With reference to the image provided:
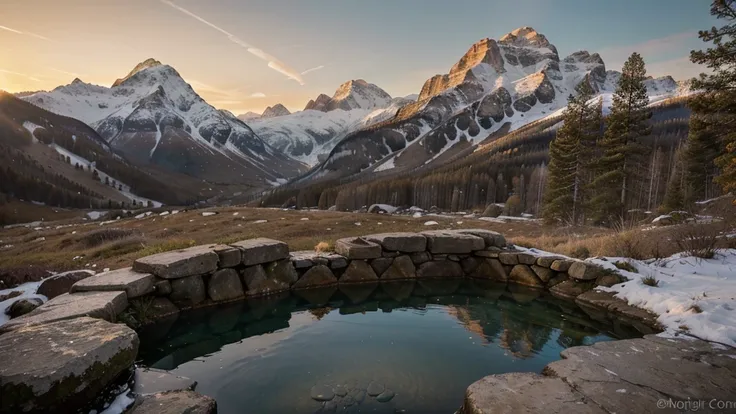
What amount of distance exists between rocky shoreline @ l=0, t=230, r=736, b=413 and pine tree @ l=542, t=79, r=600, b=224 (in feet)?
83.6

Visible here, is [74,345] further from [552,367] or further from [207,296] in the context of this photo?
[552,367]

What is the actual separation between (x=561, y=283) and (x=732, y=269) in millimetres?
4073

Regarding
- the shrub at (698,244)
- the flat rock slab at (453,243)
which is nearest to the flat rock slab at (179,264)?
the flat rock slab at (453,243)

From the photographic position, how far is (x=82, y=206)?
168125 millimetres

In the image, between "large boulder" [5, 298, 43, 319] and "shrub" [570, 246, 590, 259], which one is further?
"shrub" [570, 246, 590, 259]

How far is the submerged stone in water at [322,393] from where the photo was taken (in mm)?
5332

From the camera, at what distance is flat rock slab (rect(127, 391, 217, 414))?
4.38 metres

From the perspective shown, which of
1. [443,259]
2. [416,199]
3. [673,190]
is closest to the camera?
[443,259]

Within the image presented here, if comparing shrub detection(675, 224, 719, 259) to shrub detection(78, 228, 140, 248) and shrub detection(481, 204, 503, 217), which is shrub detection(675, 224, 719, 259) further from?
shrub detection(481, 204, 503, 217)

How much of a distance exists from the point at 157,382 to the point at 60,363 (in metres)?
1.59

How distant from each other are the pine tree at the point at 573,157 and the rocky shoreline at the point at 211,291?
83.6ft

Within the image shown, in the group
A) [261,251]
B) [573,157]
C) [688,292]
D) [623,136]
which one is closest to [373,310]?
[261,251]

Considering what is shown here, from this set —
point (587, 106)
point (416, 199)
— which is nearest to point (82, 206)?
point (416, 199)

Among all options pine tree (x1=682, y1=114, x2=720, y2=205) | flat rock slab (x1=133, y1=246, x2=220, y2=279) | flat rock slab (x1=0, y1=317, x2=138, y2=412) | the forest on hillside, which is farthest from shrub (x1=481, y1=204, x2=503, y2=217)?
flat rock slab (x1=0, y1=317, x2=138, y2=412)
